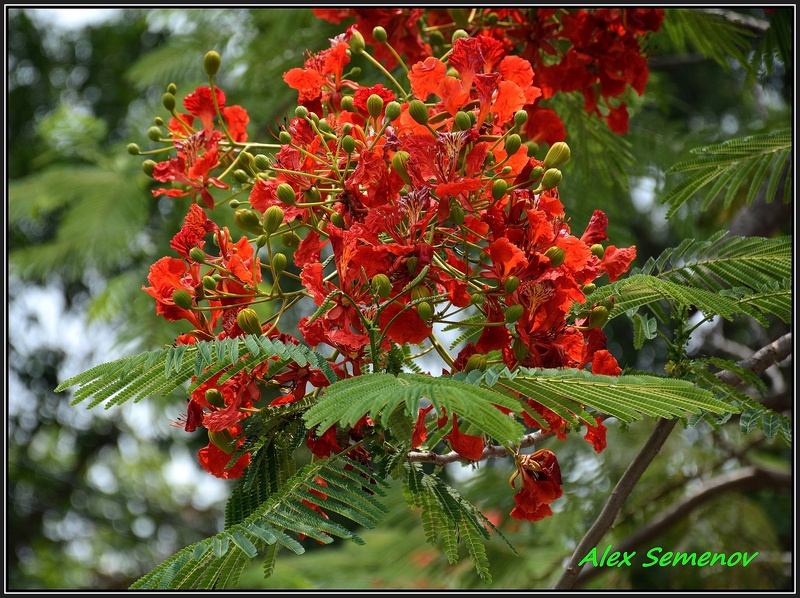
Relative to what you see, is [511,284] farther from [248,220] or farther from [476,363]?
[248,220]

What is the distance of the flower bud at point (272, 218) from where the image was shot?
124 centimetres

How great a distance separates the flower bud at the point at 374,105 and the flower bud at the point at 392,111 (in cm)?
1

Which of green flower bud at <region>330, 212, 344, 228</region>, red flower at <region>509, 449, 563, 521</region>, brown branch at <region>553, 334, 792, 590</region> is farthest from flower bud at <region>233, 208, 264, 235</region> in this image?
brown branch at <region>553, 334, 792, 590</region>

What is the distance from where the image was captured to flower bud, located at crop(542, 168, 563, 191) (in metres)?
1.24

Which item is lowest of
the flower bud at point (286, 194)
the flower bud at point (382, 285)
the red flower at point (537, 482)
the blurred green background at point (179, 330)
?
the blurred green background at point (179, 330)

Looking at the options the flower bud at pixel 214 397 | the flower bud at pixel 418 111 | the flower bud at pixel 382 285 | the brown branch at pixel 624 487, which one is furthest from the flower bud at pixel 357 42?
the brown branch at pixel 624 487

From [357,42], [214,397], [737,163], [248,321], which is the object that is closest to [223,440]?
[214,397]

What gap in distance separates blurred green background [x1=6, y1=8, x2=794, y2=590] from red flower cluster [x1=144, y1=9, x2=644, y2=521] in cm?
41

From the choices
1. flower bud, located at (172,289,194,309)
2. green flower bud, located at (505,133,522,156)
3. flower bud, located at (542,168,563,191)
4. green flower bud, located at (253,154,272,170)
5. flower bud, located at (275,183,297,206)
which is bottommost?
flower bud, located at (172,289,194,309)

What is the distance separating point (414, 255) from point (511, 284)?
138 millimetres

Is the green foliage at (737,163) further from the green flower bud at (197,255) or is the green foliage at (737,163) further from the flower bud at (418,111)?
the green flower bud at (197,255)

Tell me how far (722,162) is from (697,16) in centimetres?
58

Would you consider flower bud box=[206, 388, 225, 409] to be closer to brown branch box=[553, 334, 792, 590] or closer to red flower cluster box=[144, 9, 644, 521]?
red flower cluster box=[144, 9, 644, 521]

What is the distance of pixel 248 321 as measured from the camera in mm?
1219
